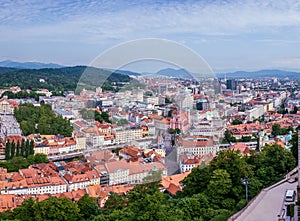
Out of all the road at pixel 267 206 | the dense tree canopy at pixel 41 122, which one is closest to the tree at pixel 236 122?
the dense tree canopy at pixel 41 122

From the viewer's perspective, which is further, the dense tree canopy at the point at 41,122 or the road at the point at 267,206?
the dense tree canopy at the point at 41,122

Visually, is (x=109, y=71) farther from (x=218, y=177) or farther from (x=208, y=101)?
(x=218, y=177)

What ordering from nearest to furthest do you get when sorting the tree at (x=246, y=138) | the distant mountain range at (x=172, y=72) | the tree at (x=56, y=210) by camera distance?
1. the distant mountain range at (x=172, y=72)
2. the tree at (x=56, y=210)
3. the tree at (x=246, y=138)

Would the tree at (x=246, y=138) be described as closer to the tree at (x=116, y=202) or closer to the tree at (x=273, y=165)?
the tree at (x=273, y=165)

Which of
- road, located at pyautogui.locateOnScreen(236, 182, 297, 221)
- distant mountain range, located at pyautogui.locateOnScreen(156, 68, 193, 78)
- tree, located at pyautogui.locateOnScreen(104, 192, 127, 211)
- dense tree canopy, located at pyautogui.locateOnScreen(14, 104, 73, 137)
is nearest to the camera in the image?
distant mountain range, located at pyautogui.locateOnScreen(156, 68, 193, 78)

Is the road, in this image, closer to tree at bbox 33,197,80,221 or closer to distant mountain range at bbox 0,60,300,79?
distant mountain range at bbox 0,60,300,79

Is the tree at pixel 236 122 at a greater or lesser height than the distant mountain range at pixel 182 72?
lesser

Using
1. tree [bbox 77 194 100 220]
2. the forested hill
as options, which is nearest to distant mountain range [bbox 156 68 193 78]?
tree [bbox 77 194 100 220]

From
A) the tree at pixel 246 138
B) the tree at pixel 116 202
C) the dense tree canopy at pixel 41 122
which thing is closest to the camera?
the tree at pixel 116 202
